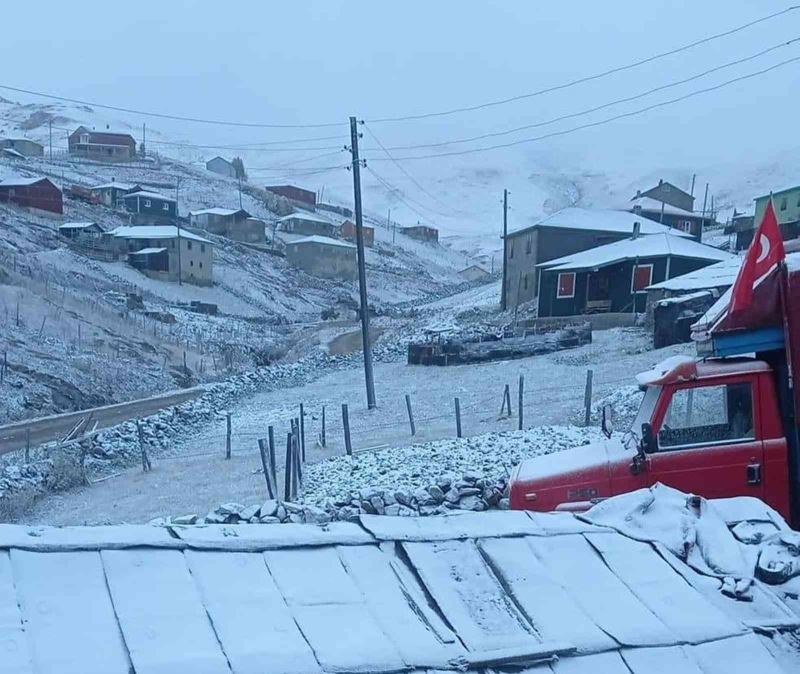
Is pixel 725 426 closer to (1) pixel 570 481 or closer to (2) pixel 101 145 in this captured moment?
(1) pixel 570 481

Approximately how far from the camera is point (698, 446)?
8195mm

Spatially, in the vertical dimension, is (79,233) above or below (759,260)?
above

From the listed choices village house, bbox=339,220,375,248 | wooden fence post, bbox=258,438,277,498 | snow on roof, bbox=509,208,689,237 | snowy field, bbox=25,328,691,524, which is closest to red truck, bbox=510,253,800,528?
snowy field, bbox=25,328,691,524

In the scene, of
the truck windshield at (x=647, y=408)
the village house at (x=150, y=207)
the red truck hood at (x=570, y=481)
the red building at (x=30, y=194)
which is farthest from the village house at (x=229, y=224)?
the truck windshield at (x=647, y=408)

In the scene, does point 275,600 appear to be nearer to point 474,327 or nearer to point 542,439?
point 542,439

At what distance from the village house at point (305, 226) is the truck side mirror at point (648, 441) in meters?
86.9

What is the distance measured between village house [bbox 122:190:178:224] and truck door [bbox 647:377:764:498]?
7875 cm

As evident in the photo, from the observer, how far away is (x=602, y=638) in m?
3.23

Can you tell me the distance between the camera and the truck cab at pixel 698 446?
7.99 meters

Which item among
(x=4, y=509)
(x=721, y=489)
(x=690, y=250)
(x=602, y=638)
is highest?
(x=690, y=250)

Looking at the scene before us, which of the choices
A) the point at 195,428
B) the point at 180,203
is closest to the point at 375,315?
the point at 195,428

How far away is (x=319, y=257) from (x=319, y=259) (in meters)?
0.21

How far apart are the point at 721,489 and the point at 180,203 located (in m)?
96.1

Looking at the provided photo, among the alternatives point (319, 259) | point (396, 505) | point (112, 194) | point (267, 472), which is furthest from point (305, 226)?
point (396, 505)
